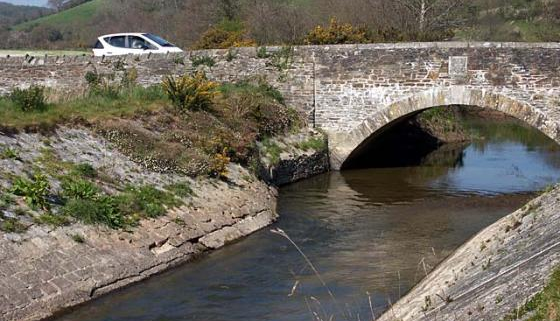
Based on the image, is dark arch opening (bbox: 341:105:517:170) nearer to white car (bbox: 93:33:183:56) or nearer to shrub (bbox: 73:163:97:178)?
white car (bbox: 93:33:183:56)

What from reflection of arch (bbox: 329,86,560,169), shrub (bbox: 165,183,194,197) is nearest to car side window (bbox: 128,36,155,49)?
reflection of arch (bbox: 329,86,560,169)

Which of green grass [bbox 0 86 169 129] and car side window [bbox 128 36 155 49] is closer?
green grass [bbox 0 86 169 129]

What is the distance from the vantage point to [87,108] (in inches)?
684

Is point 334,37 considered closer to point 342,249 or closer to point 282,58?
point 282,58

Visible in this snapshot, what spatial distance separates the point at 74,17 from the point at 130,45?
44868 mm

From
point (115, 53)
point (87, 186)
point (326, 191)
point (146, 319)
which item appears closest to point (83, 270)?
→ point (146, 319)

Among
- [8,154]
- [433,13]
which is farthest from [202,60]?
[433,13]

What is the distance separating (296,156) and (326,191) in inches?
76.2

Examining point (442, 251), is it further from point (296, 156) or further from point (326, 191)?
point (296, 156)

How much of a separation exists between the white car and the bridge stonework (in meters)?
1.63

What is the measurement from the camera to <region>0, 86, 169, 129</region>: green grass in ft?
48.9

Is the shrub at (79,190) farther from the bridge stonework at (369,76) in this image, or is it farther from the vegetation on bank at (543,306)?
the bridge stonework at (369,76)

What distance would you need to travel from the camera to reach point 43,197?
39.5ft

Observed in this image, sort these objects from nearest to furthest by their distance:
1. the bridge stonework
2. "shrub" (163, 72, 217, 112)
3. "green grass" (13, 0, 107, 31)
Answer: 1. "shrub" (163, 72, 217, 112)
2. the bridge stonework
3. "green grass" (13, 0, 107, 31)
